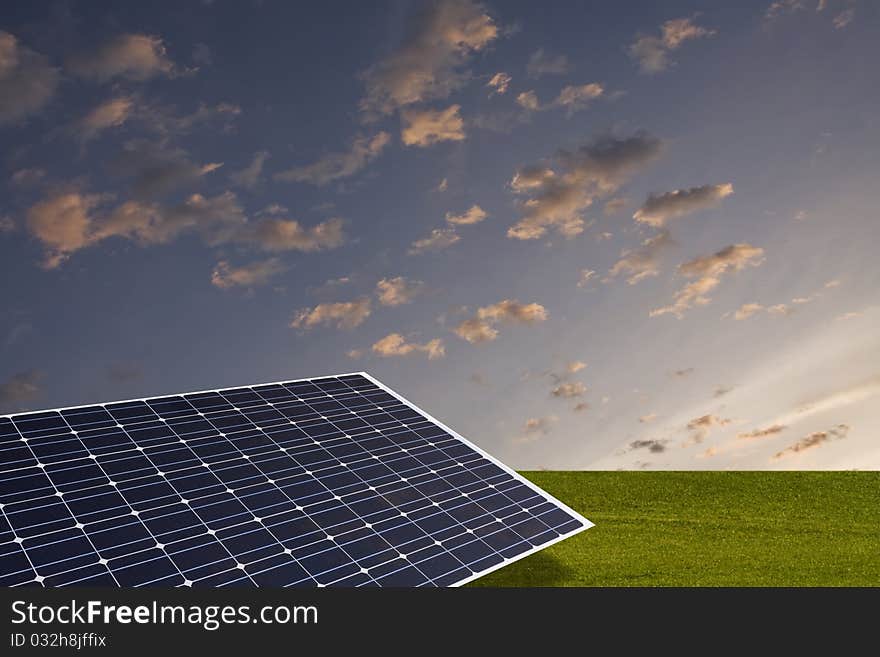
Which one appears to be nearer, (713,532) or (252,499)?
(252,499)

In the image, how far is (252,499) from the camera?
1334cm

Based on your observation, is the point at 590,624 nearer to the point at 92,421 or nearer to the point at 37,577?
the point at 37,577

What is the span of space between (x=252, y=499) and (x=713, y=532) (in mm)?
14902

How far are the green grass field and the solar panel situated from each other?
3445 mm

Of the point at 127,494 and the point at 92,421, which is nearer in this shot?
the point at 127,494

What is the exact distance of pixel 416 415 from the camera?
1852 centimetres

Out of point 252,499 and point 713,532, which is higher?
point 252,499

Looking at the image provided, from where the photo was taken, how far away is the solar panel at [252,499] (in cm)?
1123

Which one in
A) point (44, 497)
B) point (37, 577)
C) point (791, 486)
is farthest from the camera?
point (791, 486)

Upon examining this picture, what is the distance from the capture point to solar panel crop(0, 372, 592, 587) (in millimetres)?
11234

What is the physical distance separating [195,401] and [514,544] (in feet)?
27.8

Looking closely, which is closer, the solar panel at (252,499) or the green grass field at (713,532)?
the solar panel at (252,499)

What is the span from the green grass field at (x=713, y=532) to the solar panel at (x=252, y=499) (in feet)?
11.3

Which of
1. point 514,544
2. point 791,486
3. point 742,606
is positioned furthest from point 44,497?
point 791,486
